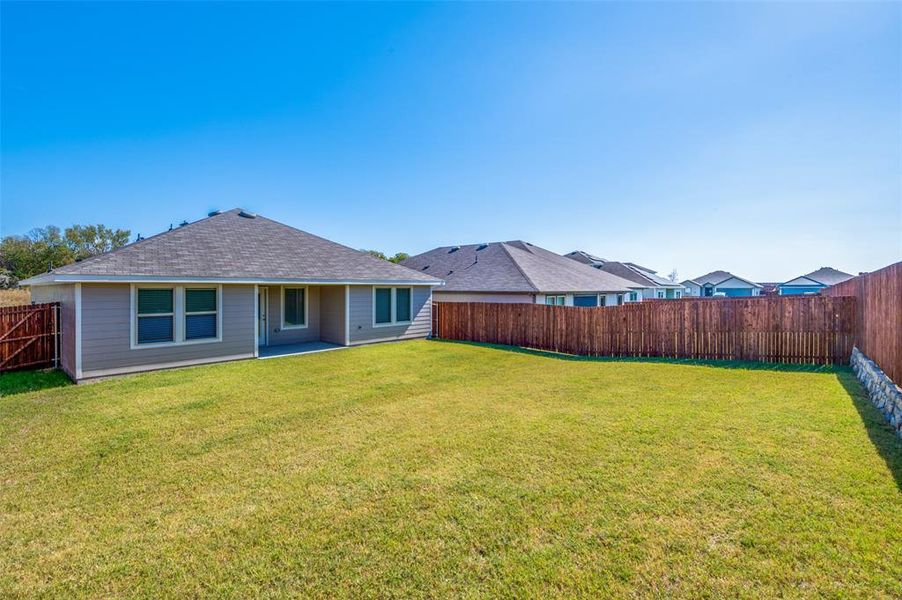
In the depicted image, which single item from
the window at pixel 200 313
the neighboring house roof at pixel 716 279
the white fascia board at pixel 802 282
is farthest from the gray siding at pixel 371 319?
the white fascia board at pixel 802 282

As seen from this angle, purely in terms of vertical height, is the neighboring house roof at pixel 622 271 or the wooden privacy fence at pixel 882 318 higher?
the neighboring house roof at pixel 622 271

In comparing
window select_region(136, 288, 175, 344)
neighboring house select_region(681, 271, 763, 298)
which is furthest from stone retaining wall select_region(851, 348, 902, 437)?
neighboring house select_region(681, 271, 763, 298)

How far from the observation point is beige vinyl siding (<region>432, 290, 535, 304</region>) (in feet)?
57.0

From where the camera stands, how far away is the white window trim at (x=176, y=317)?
30.5 feet

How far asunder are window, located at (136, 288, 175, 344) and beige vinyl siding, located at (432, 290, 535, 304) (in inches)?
481

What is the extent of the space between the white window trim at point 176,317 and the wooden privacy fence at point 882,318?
537 inches

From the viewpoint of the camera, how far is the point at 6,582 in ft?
8.84

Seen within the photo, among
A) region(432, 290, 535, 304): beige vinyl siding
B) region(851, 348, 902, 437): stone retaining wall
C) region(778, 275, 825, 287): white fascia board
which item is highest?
region(778, 275, 825, 287): white fascia board

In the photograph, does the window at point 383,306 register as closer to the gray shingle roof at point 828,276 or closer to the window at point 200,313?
the window at point 200,313

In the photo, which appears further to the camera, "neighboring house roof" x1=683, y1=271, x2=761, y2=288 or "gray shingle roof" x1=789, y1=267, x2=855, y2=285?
"neighboring house roof" x1=683, y1=271, x2=761, y2=288

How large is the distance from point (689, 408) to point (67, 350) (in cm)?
1350

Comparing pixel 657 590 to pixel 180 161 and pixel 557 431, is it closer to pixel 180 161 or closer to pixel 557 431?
pixel 557 431

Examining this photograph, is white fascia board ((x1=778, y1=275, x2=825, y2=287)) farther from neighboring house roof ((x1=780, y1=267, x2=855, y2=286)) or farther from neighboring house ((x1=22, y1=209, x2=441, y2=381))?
neighboring house ((x1=22, y1=209, x2=441, y2=381))

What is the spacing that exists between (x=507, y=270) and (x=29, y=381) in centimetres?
1657
